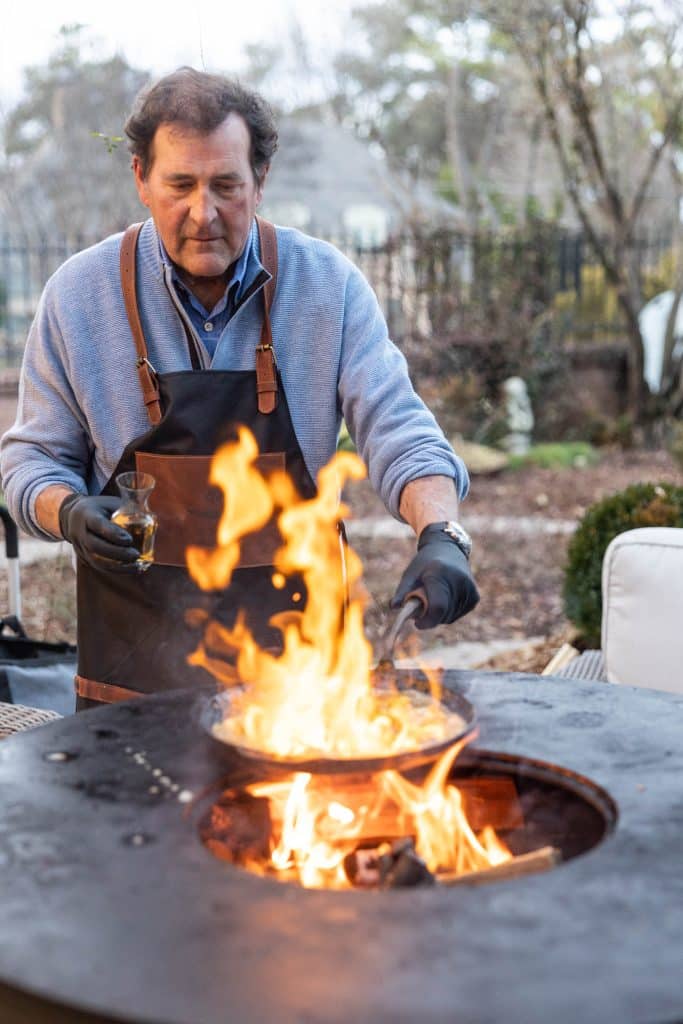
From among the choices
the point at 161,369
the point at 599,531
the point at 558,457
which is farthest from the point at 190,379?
the point at 558,457

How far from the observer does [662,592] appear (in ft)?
9.49

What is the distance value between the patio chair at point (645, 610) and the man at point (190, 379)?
2.41ft

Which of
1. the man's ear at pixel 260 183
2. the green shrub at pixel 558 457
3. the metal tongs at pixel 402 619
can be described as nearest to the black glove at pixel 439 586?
the metal tongs at pixel 402 619

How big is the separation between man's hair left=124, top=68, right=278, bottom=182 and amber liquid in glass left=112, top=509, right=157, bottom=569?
28.7 inches

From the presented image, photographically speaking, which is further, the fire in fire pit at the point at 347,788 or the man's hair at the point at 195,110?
the man's hair at the point at 195,110

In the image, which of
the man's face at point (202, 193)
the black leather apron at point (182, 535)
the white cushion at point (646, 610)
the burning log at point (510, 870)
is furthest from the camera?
the white cushion at point (646, 610)

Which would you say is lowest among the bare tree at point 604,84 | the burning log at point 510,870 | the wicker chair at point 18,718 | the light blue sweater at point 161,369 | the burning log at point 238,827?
the wicker chair at point 18,718

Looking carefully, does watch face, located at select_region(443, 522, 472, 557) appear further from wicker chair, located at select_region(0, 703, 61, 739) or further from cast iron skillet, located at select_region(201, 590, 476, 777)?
wicker chair, located at select_region(0, 703, 61, 739)

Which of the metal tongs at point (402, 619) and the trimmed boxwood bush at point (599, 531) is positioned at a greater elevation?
the metal tongs at point (402, 619)

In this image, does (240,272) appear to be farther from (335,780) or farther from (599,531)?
(599,531)

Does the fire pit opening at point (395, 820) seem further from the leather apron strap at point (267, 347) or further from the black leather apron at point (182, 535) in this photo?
the leather apron strap at point (267, 347)

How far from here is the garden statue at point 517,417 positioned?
10594 millimetres

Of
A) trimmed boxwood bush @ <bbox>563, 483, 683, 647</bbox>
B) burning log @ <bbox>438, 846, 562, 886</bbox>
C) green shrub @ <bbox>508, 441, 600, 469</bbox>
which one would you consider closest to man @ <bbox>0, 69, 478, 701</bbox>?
burning log @ <bbox>438, 846, 562, 886</bbox>

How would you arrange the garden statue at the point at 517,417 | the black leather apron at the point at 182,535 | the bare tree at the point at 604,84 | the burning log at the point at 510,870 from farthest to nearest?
the garden statue at the point at 517,417, the bare tree at the point at 604,84, the black leather apron at the point at 182,535, the burning log at the point at 510,870
